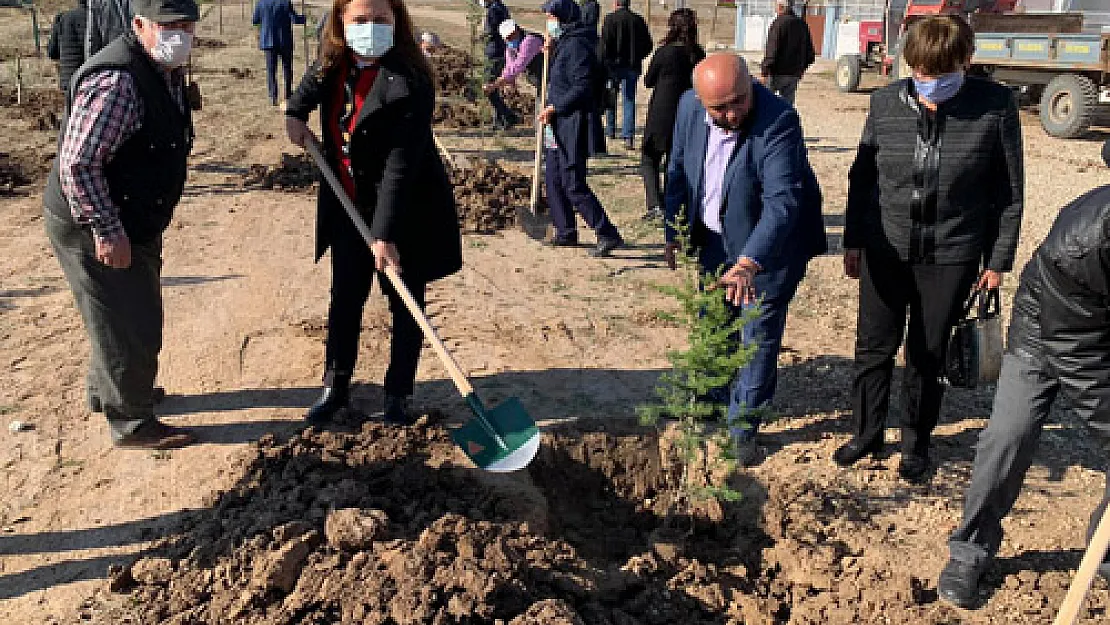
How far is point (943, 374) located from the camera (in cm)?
405

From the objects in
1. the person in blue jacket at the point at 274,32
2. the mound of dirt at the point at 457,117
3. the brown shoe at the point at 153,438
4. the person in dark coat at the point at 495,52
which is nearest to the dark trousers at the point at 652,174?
the person in dark coat at the point at 495,52

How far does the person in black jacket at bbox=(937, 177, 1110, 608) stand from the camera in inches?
113

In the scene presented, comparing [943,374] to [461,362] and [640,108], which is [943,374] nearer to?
[461,362]

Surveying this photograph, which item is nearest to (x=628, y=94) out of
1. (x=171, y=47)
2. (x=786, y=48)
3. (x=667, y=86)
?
(x=786, y=48)

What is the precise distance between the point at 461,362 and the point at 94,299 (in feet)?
6.70

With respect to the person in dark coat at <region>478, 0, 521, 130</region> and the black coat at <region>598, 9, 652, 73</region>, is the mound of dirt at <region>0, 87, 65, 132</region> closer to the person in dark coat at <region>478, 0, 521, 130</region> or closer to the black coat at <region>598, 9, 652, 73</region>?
the person in dark coat at <region>478, 0, 521, 130</region>

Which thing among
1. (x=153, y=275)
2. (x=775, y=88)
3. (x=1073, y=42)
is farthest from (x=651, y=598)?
(x=1073, y=42)

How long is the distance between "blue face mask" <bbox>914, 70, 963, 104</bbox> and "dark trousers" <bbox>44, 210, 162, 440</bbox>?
3478 mm

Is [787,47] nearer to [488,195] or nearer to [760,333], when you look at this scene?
[488,195]

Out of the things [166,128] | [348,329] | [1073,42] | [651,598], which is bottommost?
[651,598]

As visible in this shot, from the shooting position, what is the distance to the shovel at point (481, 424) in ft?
12.2

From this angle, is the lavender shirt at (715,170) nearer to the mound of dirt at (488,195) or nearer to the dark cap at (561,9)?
the dark cap at (561,9)

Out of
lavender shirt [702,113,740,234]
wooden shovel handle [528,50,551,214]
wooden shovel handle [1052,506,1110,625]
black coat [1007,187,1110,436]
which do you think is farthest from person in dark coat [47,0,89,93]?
wooden shovel handle [1052,506,1110,625]

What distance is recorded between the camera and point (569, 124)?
7.04 m
